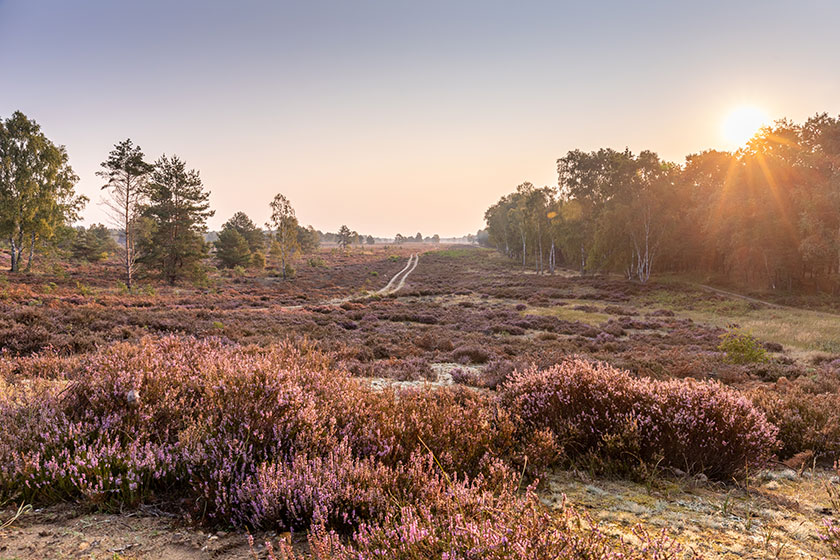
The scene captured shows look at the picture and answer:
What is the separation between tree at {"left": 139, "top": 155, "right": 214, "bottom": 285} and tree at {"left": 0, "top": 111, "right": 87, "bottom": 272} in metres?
9.60

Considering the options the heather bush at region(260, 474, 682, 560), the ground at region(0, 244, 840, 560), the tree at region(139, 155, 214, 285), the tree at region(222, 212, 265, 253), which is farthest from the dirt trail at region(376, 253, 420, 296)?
the heather bush at region(260, 474, 682, 560)

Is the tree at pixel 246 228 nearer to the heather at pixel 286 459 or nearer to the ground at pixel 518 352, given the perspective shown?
the ground at pixel 518 352

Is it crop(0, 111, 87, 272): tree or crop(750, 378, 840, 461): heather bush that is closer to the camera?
crop(750, 378, 840, 461): heather bush

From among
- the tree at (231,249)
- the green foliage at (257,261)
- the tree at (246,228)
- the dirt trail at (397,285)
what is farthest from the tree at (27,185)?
the dirt trail at (397,285)

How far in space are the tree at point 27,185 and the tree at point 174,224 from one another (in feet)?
31.5

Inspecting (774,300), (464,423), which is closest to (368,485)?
(464,423)

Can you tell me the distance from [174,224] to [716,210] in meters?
50.5

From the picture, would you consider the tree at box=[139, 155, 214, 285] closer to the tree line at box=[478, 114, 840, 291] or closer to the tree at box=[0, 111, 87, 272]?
the tree at box=[0, 111, 87, 272]

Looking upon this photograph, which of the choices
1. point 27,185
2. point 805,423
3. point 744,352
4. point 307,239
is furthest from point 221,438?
point 307,239

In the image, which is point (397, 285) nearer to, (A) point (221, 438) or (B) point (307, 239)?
(A) point (221, 438)

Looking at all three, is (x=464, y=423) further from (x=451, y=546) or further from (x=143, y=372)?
(x=143, y=372)

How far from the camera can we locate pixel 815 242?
1000 inches

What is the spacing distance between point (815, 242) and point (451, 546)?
118 feet

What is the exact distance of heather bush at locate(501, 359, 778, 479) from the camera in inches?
142
